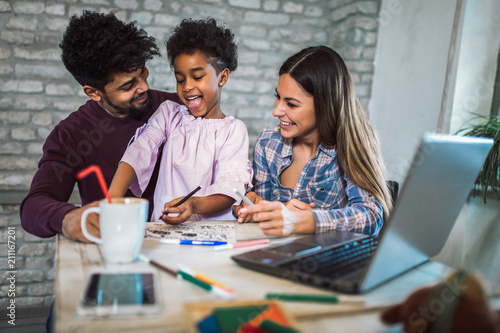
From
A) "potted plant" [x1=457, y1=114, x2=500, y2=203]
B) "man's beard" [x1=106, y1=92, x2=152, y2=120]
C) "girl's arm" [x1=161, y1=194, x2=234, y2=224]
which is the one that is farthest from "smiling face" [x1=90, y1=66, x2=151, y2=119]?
"potted plant" [x1=457, y1=114, x2=500, y2=203]

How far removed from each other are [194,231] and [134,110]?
608mm

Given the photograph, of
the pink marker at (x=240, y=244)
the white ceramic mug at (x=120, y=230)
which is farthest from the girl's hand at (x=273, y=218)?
the white ceramic mug at (x=120, y=230)

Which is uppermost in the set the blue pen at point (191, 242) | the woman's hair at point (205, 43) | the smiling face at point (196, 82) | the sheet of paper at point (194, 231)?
the woman's hair at point (205, 43)

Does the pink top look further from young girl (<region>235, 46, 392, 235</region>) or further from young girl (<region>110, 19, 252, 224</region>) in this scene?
young girl (<region>235, 46, 392, 235</region>)

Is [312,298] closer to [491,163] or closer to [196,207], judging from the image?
[196,207]

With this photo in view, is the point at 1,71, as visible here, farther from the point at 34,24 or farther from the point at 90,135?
the point at 90,135

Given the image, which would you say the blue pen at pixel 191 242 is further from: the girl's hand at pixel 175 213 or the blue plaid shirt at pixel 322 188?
the blue plaid shirt at pixel 322 188

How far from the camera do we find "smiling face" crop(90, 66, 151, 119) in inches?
53.6

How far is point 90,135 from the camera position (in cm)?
142

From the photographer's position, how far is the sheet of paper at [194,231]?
3.16ft

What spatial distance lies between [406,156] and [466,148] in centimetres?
179

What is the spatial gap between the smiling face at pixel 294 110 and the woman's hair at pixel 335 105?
0.06 ft

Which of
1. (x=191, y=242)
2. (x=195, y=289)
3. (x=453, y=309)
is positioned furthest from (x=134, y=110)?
(x=453, y=309)

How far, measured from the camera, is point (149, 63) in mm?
2600
